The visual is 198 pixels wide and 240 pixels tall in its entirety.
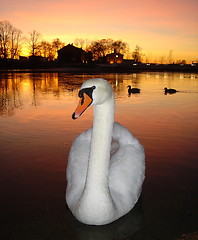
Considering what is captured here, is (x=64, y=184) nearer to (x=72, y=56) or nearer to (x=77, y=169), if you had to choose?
(x=77, y=169)

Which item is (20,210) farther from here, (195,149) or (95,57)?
(95,57)

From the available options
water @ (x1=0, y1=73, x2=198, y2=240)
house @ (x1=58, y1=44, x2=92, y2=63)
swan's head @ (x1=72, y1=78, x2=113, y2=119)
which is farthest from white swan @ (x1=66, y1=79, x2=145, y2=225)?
house @ (x1=58, y1=44, x2=92, y2=63)

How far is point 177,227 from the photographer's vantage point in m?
3.33

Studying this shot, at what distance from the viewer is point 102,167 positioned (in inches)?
113

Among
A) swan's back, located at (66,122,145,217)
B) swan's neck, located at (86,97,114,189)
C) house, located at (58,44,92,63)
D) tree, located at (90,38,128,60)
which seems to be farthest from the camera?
tree, located at (90,38,128,60)

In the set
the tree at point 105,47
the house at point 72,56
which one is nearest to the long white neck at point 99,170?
the house at point 72,56

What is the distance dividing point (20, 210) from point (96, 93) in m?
2.08

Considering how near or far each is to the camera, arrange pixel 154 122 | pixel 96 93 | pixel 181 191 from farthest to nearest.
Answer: pixel 154 122, pixel 181 191, pixel 96 93

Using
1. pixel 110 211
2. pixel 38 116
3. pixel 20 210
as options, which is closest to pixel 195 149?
pixel 110 211

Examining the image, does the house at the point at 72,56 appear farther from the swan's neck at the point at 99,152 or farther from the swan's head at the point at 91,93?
the swan's head at the point at 91,93

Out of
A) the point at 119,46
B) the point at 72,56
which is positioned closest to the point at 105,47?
the point at 119,46

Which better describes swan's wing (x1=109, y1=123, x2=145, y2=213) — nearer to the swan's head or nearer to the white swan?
the white swan

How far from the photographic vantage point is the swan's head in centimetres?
248

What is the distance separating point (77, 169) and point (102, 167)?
2.21 feet
